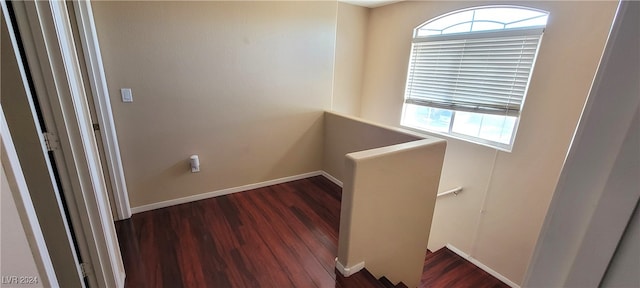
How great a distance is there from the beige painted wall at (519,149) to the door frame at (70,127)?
3.49 m

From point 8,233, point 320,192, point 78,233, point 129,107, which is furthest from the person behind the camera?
point 320,192

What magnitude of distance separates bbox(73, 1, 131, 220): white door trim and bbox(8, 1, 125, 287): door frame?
79 cm

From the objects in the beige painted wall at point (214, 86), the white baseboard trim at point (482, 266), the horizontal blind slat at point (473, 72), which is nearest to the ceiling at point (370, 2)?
the horizontal blind slat at point (473, 72)

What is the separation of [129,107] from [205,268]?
5.25 ft

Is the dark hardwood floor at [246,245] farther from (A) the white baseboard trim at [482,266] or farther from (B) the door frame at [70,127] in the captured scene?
(B) the door frame at [70,127]

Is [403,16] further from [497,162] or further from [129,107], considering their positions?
[129,107]

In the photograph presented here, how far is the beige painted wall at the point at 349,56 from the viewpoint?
3984 millimetres

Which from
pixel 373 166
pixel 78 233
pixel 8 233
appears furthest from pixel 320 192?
pixel 8 233

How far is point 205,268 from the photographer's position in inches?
73.9

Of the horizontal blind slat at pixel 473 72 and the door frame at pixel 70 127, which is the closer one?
the door frame at pixel 70 127

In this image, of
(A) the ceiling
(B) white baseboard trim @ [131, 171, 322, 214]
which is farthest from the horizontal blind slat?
(B) white baseboard trim @ [131, 171, 322, 214]

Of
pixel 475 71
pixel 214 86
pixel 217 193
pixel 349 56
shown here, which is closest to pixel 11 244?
pixel 214 86

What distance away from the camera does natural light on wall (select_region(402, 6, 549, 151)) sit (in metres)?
2.62

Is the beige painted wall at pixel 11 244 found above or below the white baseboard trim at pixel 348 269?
above
